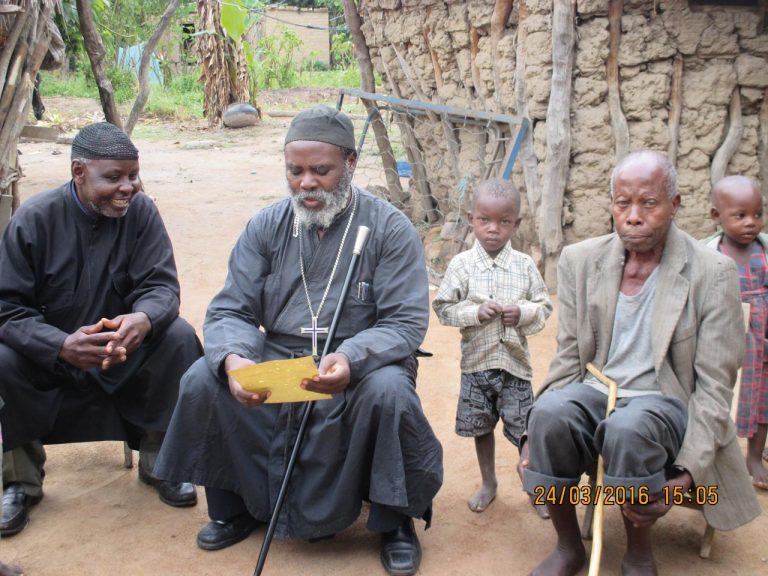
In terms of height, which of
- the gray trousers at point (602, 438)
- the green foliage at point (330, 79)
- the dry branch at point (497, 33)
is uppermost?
the dry branch at point (497, 33)

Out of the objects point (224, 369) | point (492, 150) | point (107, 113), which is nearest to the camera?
point (224, 369)

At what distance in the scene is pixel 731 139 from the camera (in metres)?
5.71

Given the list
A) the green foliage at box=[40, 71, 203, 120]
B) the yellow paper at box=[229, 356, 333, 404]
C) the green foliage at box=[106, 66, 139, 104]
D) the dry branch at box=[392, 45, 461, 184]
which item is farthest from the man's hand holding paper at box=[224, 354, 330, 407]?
the green foliage at box=[106, 66, 139, 104]

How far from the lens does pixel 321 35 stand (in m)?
29.3

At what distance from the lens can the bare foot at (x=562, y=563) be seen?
9.48 feet

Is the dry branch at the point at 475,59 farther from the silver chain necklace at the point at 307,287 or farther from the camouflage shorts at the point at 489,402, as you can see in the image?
the camouflage shorts at the point at 489,402

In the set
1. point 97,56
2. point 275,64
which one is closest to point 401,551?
point 97,56

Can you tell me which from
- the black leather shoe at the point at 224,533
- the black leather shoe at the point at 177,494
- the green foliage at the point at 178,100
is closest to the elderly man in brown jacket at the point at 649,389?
the black leather shoe at the point at 224,533

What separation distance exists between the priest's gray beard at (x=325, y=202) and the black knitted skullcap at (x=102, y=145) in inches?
→ 29.8

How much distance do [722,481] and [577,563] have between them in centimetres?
57

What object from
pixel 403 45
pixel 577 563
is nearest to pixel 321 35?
pixel 403 45

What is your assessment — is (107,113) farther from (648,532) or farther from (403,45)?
(648,532)

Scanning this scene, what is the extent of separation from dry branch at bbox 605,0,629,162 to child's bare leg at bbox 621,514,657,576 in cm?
360
